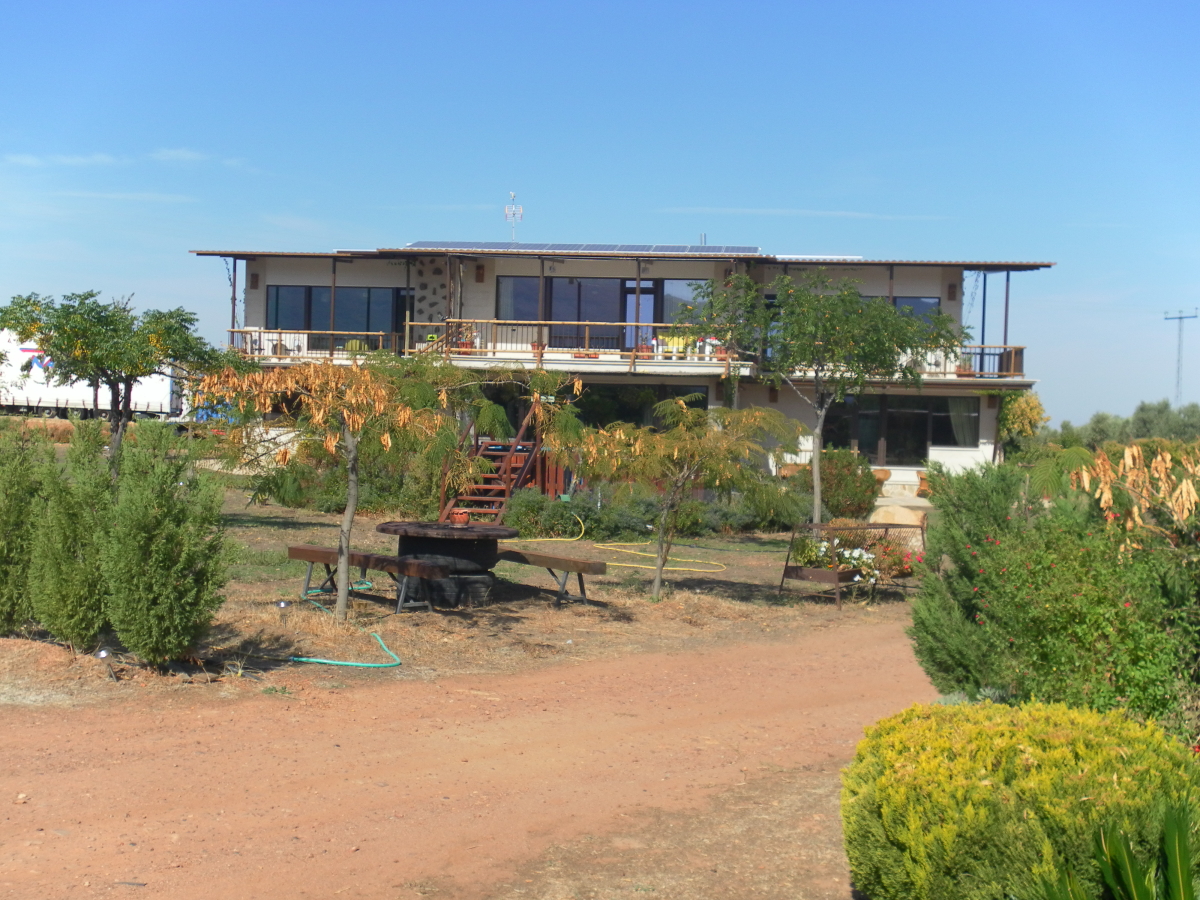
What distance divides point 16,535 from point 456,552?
4.54 meters

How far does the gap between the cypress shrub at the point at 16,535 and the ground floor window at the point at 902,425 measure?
22.4 meters

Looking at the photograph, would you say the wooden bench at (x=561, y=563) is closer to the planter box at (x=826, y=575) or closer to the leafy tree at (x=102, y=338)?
the planter box at (x=826, y=575)

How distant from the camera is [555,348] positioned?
1067 inches

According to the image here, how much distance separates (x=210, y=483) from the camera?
8.04 m

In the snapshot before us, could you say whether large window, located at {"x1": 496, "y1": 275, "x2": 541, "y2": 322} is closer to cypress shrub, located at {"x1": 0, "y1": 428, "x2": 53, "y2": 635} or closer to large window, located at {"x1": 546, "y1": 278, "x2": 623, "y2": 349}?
large window, located at {"x1": 546, "y1": 278, "x2": 623, "y2": 349}

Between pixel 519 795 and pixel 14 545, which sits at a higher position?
pixel 14 545

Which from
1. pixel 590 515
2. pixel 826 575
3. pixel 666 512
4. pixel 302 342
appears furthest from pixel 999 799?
pixel 302 342

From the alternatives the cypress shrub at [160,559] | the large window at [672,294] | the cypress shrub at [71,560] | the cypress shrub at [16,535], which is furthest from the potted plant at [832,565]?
the large window at [672,294]

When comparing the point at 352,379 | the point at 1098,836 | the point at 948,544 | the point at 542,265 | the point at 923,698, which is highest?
the point at 542,265

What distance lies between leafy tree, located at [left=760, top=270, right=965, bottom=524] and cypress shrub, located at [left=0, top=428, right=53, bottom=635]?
11032 mm

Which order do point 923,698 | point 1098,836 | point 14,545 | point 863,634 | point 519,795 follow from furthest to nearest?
point 863,634 → point 923,698 → point 14,545 → point 519,795 → point 1098,836

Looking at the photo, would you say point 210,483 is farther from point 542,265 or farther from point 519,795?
point 542,265

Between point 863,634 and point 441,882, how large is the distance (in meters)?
7.85

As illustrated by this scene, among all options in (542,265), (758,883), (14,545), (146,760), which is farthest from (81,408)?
(758,883)
